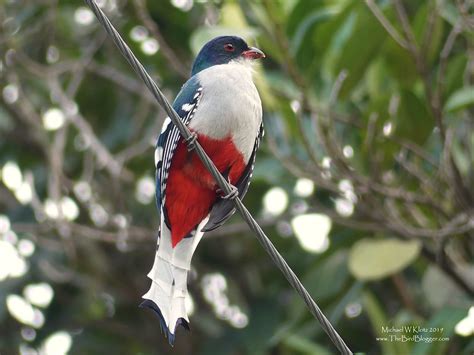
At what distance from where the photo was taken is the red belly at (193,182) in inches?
144

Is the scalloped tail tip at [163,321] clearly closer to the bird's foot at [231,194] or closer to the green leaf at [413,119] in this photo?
the bird's foot at [231,194]

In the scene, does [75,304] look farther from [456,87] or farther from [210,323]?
[456,87]

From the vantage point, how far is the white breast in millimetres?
3635

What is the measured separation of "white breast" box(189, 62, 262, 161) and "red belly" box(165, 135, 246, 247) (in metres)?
0.03

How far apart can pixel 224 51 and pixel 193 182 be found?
0.73 m

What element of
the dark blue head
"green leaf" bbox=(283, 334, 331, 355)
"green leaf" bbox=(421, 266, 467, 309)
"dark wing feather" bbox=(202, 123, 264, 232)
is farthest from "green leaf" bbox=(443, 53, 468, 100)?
"green leaf" bbox=(283, 334, 331, 355)

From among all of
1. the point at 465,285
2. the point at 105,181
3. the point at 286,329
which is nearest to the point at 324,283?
the point at 286,329

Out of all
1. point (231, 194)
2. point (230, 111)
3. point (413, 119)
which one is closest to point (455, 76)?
point (413, 119)

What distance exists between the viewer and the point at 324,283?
499 centimetres

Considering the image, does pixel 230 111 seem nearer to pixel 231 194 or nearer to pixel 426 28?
pixel 231 194

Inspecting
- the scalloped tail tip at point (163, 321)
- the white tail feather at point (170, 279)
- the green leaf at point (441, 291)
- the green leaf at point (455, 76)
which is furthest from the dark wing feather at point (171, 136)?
the green leaf at point (441, 291)

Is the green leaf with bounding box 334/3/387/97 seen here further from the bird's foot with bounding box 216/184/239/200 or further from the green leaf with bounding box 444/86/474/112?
the bird's foot with bounding box 216/184/239/200

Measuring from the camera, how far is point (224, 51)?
419 centimetres

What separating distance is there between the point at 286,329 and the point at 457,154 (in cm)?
123
